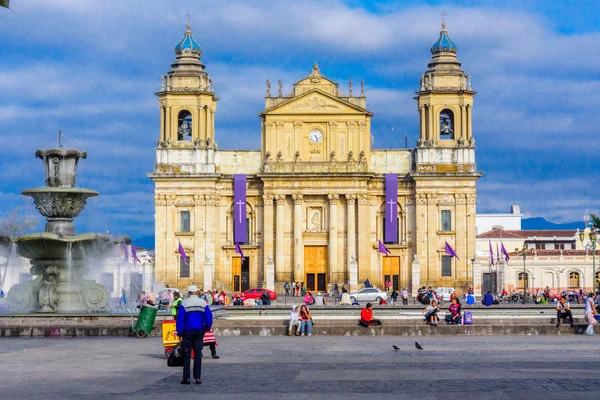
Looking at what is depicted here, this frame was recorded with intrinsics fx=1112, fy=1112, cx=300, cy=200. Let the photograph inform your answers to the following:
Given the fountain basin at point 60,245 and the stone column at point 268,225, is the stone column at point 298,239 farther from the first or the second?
the fountain basin at point 60,245

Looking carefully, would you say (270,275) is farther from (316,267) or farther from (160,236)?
(160,236)

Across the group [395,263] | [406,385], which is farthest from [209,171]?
[406,385]

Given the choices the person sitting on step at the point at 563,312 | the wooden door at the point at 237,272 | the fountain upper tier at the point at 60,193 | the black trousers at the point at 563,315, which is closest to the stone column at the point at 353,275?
the wooden door at the point at 237,272

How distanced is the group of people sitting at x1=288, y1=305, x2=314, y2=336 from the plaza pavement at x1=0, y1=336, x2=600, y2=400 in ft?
6.93

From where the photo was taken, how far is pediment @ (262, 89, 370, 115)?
70.1 metres

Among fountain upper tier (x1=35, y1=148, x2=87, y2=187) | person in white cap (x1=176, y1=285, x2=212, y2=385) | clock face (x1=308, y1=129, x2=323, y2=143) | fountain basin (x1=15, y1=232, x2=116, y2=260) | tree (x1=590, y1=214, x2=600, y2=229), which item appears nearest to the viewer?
person in white cap (x1=176, y1=285, x2=212, y2=385)

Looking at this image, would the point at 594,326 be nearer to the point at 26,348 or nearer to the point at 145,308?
the point at 145,308

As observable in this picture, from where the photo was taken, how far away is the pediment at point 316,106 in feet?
230

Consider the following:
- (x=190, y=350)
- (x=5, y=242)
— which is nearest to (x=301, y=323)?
(x=5, y=242)

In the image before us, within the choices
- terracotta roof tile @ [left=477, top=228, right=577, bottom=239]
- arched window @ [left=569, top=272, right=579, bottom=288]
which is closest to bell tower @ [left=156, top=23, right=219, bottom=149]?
arched window @ [left=569, top=272, right=579, bottom=288]

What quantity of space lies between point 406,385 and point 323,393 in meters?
1.42

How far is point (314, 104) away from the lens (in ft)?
231

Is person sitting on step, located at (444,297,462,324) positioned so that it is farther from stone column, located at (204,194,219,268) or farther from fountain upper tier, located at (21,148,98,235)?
stone column, located at (204,194,219,268)

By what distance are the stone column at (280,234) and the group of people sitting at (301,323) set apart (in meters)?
41.6
